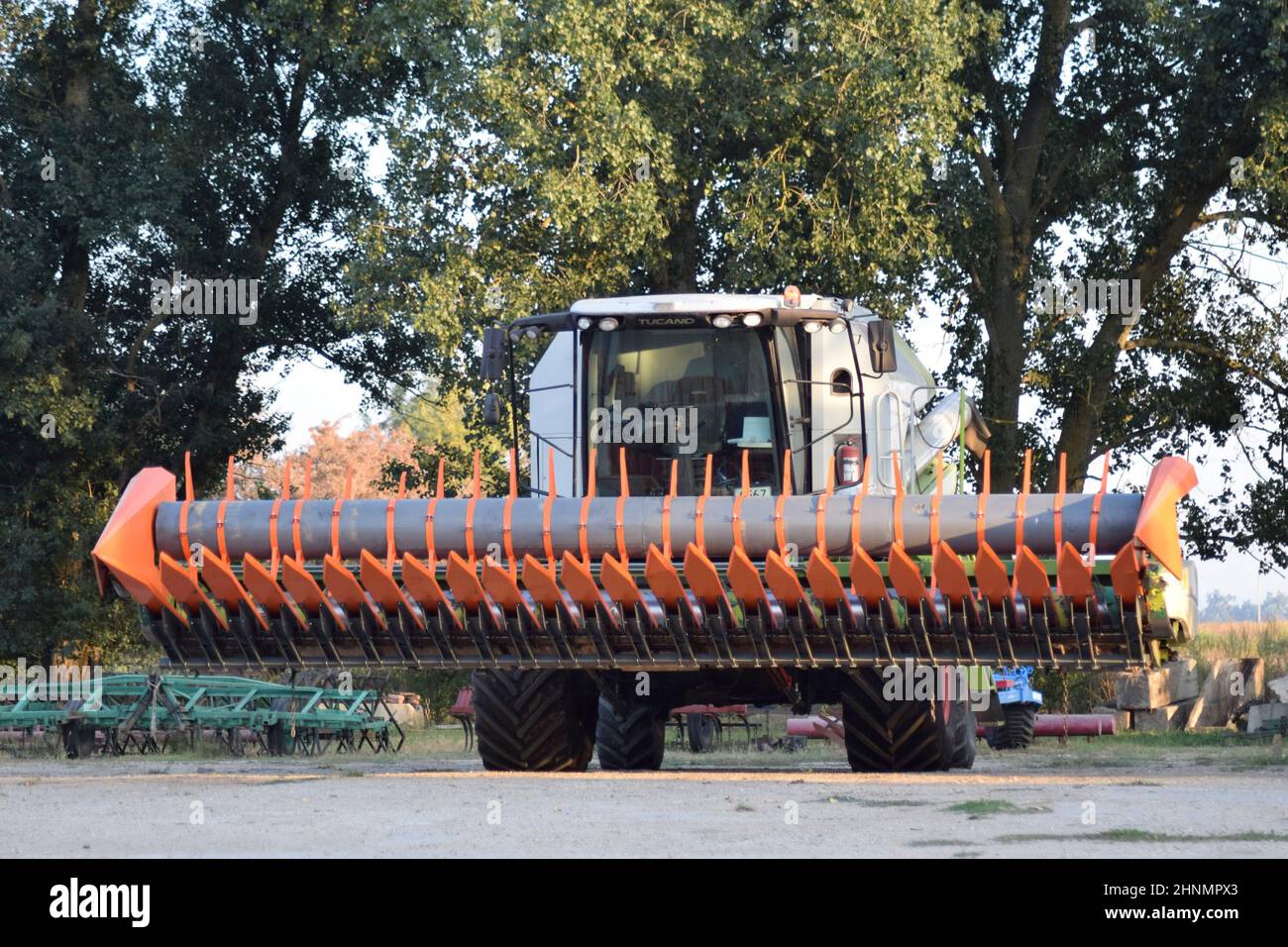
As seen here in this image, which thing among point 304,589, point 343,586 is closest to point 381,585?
point 343,586

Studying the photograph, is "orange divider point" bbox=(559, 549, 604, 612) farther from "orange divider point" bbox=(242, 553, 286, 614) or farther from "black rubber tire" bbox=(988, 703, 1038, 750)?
"black rubber tire" bbox=(988, 703, 1038, 750)

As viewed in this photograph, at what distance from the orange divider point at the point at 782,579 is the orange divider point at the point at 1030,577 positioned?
1258mm

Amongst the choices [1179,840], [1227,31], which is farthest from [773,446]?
[1227,31]

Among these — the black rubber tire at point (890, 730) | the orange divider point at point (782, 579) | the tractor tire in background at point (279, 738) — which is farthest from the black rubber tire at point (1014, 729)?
the orange divider point at point (782, 579)

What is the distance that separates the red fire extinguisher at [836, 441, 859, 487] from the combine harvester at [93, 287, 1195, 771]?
0.05 ft

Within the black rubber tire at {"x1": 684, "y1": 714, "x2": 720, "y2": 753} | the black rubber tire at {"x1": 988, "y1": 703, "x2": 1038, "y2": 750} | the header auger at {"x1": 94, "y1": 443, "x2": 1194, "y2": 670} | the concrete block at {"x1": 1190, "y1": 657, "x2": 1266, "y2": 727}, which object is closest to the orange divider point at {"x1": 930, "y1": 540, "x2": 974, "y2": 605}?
the header auger at {"x1": 94, "y1": 443, "x2": 1194, "y2": 670}

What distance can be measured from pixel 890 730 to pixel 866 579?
205cm

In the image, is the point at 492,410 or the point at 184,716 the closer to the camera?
the point at 492,410

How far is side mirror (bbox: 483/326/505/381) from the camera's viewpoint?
13.4 metres

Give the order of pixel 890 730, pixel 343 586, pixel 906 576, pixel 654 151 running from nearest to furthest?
pixel 906 576 < pixel 343 586 < pixel 890 730 < pixel 654 151

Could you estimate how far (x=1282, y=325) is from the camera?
27.5 meters

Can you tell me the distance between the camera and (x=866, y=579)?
11289 mm

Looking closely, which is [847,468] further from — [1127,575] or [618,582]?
[1127,575]

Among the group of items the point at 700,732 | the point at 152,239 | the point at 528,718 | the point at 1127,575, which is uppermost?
the point at 152,239
